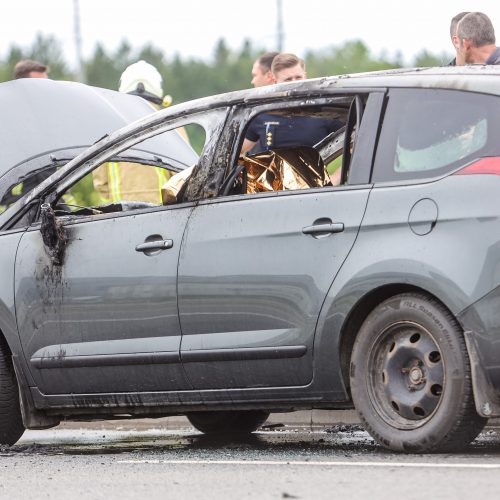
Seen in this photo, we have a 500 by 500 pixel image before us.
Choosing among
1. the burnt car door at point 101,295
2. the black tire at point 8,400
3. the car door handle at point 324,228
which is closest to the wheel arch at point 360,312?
the car door handle at point 324,228

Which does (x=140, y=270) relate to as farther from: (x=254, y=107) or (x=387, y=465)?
(x=387, y=465)

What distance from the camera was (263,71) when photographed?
11.4 metres

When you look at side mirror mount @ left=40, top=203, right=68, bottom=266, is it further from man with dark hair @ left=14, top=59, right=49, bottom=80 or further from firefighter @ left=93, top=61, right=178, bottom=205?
man with dark hair @ left=14, top=59, right=49, bottom=80

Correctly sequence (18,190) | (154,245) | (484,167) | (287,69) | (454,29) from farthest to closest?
(287,69) → (454,29) → (18,190) → (154,245) → (484,167)

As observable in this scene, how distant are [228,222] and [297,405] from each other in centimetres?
94

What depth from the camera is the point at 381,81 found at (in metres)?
6.88

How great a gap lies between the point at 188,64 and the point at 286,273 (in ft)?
384

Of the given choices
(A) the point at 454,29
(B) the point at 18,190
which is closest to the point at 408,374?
(B) the point at 18,190

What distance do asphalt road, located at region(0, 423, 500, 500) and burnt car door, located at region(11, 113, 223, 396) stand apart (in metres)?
0.43

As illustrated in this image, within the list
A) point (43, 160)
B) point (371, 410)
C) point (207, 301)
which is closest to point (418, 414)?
point (371, 410)

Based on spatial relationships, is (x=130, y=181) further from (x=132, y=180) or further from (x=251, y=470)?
(x=251, y=470)

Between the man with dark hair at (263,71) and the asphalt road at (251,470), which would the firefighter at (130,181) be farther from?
the asphalt road at (251,470)

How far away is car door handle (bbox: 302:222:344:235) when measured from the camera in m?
6.64

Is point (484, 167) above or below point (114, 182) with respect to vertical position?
above
